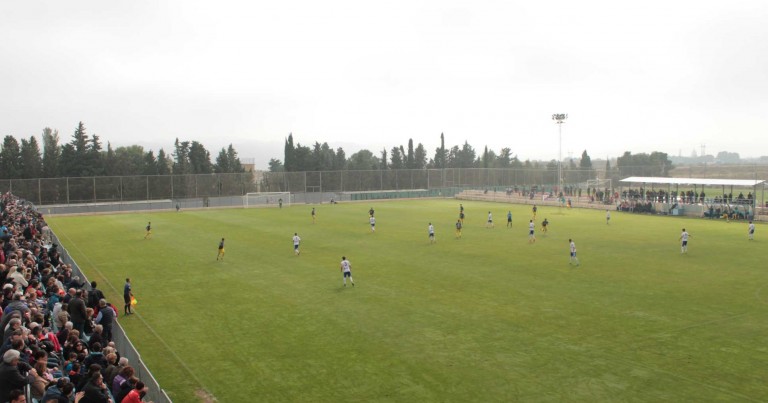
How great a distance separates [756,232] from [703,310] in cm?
2780

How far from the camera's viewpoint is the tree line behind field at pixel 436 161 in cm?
8593

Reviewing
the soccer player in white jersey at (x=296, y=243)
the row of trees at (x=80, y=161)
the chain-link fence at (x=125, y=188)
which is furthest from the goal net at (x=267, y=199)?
the soccer player in white jersey at (x=296, y=243)

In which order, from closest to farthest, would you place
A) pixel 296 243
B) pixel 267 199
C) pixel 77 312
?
pixel 77 312
pixel 296 243
pixel 267 199

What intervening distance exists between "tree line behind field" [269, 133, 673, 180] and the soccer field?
167 feet

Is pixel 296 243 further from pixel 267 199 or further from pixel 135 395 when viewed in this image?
pixel 267 199


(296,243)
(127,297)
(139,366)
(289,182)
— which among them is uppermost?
(289,182)

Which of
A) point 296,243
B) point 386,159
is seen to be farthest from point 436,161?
point 296,243

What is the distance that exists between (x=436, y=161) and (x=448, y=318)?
12028 centimetres

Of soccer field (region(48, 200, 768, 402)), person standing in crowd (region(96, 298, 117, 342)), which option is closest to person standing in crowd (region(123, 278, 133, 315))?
soccer field (region(48, 200, 768, 402))

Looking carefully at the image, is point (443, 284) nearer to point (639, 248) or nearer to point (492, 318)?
point (492, 318)

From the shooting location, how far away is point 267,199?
244 ft

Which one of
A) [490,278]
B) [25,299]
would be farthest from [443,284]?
[25,299]

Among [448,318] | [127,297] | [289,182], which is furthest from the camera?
[289,182]

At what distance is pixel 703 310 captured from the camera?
18938mm
